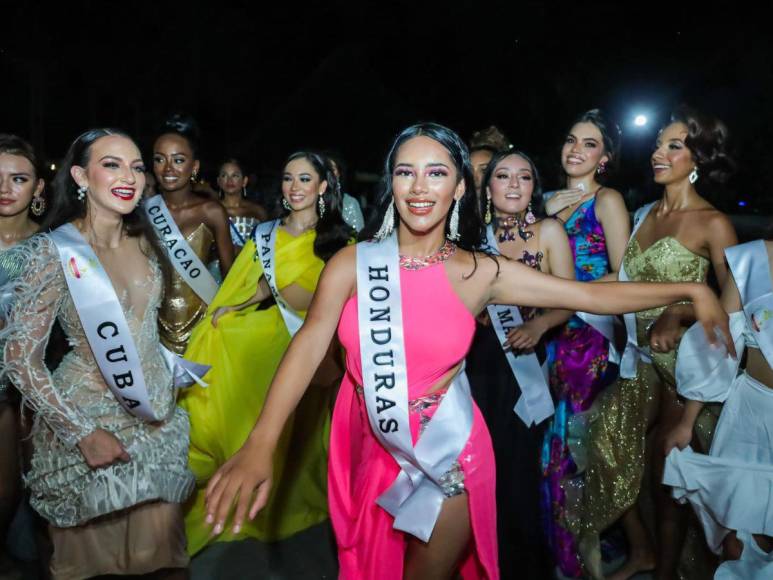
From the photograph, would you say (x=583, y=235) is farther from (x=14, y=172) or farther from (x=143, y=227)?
(x=14, y=172)

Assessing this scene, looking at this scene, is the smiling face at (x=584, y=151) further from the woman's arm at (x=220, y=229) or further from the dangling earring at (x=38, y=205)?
the dangling earring at (x=38, y=205)

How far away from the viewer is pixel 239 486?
1.56 m

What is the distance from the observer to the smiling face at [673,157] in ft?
10.8

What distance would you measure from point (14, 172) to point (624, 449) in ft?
10.4

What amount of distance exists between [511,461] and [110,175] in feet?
7.30

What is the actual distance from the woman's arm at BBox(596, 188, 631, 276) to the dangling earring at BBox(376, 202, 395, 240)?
1.70m

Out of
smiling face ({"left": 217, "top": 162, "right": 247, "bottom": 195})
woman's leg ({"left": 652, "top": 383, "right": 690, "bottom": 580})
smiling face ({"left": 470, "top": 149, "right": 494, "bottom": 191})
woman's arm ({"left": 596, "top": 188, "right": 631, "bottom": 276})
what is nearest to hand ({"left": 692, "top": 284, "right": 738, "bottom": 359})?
woman's leg ({"left": 652, "top": 383, "right": 690, "bottom": 580})

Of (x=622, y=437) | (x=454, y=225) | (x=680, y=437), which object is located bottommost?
(x=622, y=437)

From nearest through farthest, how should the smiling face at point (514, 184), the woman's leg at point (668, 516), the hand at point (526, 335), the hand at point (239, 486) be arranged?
the hand at point (239, 486) → the woman's leg at point (668, 516) → the hand at point (526, 335) → the smiling face at point (514, 184)

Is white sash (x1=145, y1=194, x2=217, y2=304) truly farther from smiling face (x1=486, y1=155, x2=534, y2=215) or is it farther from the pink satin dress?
the pink satin dress

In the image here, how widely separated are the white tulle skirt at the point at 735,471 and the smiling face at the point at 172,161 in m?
3.31

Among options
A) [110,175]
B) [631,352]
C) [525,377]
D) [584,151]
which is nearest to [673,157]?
[584,151]

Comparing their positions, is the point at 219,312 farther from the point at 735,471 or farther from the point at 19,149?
the point at 735,471

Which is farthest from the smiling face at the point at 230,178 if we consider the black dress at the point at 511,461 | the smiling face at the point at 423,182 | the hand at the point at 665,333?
the hand at the point at 665,333
